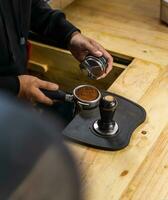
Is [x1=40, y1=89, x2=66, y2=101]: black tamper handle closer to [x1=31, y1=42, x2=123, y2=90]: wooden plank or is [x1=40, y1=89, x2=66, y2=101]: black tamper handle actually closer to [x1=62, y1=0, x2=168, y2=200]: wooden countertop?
[x1=62, y1=0, x2=168, y2=200]: wooden countertop

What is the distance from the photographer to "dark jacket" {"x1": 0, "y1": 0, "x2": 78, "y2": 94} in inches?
39.3

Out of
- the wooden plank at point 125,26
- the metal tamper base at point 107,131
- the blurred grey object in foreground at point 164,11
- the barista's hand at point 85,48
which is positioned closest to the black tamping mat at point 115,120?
the metal tamper base at point 107,131

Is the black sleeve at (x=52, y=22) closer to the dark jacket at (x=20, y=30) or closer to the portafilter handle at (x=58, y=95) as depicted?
the dark jacket at (x=20, y=30)

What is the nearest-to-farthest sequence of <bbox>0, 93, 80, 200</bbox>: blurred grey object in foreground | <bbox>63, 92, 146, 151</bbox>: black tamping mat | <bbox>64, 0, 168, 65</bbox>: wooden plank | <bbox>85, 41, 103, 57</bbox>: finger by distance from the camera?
1. <bbox>0, 93, 80, 200</bbox>: blurred grey object in foreground
2. <bbox>63, 92, 146, 151</bbox>: black tamping mat
3. <bbox>85, 41, 103, 57</bbox>: finger
4. <bbox>64, 0, 168, 65</bbox>: wooden plank

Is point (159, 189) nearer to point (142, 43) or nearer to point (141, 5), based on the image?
point (142, 43)

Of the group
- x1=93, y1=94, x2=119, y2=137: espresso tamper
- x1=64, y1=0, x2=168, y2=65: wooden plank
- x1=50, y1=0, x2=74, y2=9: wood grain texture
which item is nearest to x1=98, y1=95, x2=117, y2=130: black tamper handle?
x1=93, y1=94, x2=119, y2=137: espresso tamper

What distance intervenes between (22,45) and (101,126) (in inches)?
15.1

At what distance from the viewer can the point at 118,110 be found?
3.07 feet

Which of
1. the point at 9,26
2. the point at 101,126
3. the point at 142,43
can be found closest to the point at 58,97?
the point at 101,126

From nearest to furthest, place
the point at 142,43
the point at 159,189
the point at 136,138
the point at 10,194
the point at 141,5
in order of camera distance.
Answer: the point at 10,194, the point at 159,189, the point at 136,138, the point at 142,43, the point at 141,5

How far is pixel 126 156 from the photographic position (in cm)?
81

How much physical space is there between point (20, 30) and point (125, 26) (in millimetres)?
448

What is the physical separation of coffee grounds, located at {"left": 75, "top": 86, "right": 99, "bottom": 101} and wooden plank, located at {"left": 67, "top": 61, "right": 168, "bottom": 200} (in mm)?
113

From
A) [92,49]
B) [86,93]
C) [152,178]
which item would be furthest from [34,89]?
[152,178]
